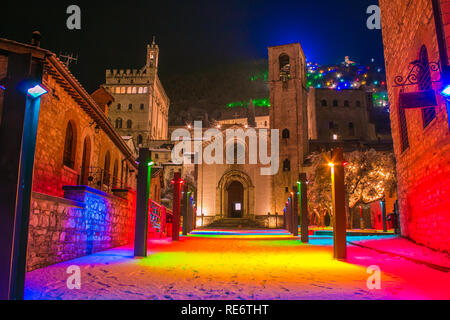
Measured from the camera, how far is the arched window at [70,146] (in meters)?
12.7

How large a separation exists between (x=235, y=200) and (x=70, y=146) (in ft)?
95.3

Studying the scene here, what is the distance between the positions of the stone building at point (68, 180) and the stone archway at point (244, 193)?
2151cm

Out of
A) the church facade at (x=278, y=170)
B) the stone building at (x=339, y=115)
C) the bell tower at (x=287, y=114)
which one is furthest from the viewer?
the stone building at (x=339, y=115)

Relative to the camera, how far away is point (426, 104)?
6305mm

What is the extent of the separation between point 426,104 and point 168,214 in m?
17.6

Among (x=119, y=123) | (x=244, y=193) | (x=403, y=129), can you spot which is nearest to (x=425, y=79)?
(x=403, y=129)

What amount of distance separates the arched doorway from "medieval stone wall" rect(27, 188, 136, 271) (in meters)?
27.2

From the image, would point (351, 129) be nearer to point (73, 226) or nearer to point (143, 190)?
point (143, 190)

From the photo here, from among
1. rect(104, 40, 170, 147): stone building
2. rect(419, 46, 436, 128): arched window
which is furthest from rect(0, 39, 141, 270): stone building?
rect(104, 40, 170, 147): stone building

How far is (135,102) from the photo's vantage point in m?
64.7

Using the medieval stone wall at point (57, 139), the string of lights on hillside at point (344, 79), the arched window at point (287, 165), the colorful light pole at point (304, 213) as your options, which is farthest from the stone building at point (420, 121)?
the string of lights on hillside at point (344, 79)

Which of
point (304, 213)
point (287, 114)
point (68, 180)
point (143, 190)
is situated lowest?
point (304, 213)

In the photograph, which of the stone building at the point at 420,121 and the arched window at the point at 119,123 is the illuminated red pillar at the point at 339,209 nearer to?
the stone building at the point at 420,121

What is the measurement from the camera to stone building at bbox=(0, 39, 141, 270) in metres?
7.50
